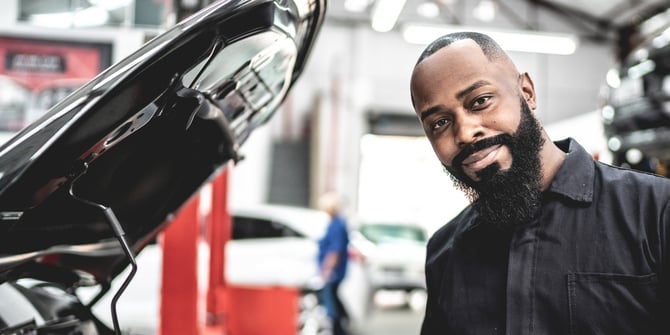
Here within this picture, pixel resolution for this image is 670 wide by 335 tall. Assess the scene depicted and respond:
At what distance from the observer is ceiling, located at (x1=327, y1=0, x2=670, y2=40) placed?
12555 mm

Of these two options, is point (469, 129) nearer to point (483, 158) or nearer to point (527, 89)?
point (483, 158)

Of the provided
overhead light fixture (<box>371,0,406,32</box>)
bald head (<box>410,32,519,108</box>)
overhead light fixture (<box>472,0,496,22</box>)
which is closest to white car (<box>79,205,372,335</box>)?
overhead light fixture (<box>371,0,406,32</box>)

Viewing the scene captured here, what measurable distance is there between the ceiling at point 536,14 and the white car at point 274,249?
7077 millimetres

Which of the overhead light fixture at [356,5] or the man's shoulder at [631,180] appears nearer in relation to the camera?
the man's shoulder at [631,180]

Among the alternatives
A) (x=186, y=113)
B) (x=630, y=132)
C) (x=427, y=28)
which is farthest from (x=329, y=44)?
(x=186, y=113)

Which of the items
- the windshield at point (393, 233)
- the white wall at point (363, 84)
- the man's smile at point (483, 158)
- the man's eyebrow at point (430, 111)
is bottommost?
the windshield at point (393, 233)

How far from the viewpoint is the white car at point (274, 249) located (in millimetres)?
6566

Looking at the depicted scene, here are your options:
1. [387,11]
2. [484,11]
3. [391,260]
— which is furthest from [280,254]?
[484,11]

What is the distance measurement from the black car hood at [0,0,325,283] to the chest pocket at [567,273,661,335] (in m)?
0.80

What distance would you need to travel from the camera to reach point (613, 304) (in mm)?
1083

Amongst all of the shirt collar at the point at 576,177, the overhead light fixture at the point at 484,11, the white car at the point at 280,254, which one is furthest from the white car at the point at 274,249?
the overhead light fixture at the point at 484,11

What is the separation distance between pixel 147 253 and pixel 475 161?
4.82m

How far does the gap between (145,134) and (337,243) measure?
4.45 metres

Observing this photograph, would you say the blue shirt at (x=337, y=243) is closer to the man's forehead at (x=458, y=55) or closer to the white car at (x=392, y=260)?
the white car at (x=392, y=260)
